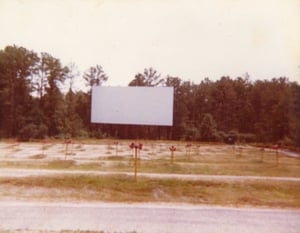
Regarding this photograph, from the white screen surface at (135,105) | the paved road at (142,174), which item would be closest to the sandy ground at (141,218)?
the paved road at (142,174)

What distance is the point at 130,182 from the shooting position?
15.1m

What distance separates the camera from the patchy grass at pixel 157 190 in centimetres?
1210

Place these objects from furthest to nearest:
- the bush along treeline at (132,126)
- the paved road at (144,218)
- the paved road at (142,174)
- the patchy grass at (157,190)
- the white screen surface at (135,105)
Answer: the bush along treeline at (132,126)
the white screen surface at (135,105)
the paved road at (142,174)
the patchy grass at (157,190)
the paved road at (144,218)

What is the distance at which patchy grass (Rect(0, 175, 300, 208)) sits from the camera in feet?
39.7

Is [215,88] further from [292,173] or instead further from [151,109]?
[292,173]

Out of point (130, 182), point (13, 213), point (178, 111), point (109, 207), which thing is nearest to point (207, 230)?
point (109, 207)

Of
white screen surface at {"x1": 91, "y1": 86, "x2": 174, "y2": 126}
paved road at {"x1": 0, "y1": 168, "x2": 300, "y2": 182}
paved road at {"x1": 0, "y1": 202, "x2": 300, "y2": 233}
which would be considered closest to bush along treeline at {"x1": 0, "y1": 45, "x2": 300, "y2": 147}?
white screen surface at {"x1": 91, "y1": 86, "x2": 174, "y2": 126}

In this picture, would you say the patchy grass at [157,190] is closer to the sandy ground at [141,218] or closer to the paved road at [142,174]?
the paved road at [142,174]

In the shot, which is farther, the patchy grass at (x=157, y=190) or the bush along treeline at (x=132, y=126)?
the bush along treeline at (x=132, y=126)

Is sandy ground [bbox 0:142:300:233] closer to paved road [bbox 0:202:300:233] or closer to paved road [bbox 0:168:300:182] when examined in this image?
paved road [bbox 0:202:300:233]

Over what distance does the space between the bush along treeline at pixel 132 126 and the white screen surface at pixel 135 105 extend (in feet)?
24.7

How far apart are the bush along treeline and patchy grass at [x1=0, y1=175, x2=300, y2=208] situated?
33611 millimetres

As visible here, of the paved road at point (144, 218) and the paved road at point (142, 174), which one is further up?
the paved road at point (142, 174)

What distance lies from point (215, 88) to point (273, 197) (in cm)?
6067
